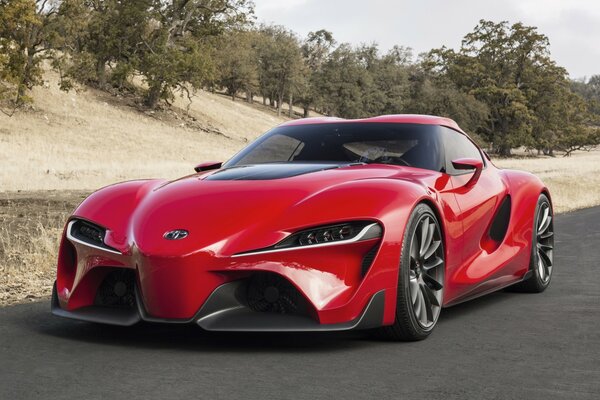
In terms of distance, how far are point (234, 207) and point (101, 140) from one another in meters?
51.3

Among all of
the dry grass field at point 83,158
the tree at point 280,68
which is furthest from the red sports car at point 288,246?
the tree at point 280,68

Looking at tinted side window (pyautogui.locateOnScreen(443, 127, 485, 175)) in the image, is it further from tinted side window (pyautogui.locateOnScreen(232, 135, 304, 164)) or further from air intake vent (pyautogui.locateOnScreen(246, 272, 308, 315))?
air intake vent (pyautogui.locateOnScreen(246, 272, 308, 315))

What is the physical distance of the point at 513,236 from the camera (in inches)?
280

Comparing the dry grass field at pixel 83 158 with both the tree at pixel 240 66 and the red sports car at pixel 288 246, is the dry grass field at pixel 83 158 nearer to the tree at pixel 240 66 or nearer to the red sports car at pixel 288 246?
the red sports car at pixel 288 246

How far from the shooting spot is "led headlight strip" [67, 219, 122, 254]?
512 centimetres

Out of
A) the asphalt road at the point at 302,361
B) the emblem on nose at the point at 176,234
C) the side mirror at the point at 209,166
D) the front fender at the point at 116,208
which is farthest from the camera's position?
the side mirror at the point at 209,166

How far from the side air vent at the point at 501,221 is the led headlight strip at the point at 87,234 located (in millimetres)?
2939

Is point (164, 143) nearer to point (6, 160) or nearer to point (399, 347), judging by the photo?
point (6, 160)

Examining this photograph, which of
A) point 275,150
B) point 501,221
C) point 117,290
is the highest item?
point 275,150

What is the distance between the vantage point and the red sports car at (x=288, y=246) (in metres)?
4.79

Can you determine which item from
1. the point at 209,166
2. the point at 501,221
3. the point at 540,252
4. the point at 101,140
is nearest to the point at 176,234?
the point at 209,166

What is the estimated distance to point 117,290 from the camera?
5.18 meters

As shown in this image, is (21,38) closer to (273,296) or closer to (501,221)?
(501,221)

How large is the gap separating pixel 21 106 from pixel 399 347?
181 ft
